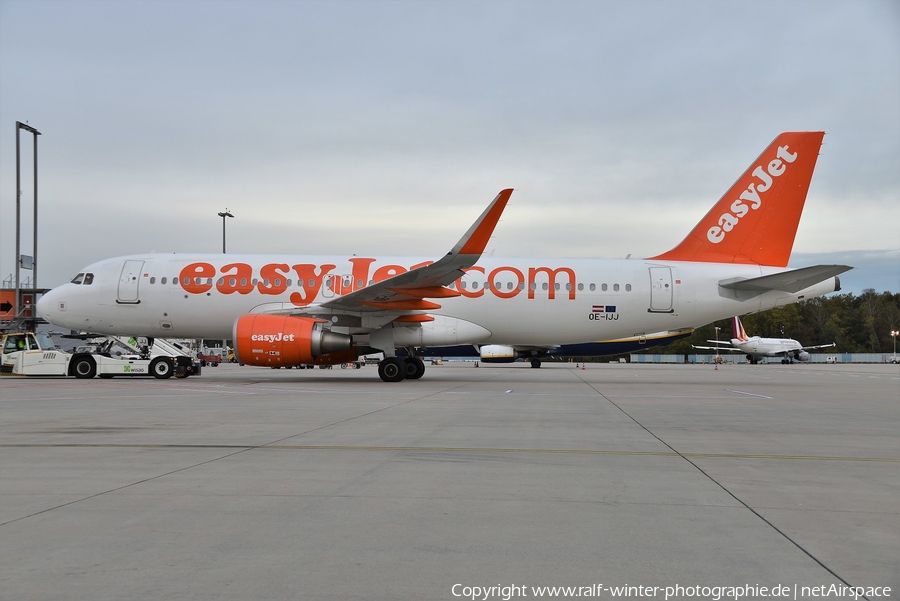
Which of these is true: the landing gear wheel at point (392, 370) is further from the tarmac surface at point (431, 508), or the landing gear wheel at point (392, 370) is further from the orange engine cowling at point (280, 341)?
the tarmac surface at point (431, 508)

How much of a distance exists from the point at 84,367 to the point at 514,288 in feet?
44.3

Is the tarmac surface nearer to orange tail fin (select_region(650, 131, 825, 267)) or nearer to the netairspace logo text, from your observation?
the netairspace logo text

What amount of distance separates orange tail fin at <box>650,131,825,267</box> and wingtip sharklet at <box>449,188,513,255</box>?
28.3ft

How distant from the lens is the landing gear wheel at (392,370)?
63.6ft

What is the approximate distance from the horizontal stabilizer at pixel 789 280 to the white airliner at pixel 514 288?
2.4 inches

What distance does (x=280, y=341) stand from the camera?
687 inches

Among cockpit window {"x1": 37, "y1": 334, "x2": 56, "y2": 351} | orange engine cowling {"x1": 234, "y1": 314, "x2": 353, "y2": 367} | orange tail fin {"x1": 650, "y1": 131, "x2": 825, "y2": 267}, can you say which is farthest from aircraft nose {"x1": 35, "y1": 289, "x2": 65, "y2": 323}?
orange tail fin {"x1": 650, "y1": 131, "x2": 825, "y2": 267}

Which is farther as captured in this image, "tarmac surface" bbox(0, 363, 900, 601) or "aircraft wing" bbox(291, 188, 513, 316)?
"aircraft wing" bbox(291, 188, 513, 316)

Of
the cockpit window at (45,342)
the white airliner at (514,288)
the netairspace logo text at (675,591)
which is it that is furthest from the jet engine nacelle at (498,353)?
the netairspace logo text at (675,591)

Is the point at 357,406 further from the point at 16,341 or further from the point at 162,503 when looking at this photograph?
the point at 16,341

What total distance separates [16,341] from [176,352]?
254 inches

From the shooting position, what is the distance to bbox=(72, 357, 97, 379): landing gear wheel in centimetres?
2084

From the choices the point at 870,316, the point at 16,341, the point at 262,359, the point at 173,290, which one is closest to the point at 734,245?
the point at 262,359

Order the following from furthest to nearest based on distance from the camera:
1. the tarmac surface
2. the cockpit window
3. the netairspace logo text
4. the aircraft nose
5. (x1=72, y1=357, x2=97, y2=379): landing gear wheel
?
the cockpit window → the aircraft nose → (x1=72, y1=357, x2=97, y2=379): landing gear wheel → the tarmac surface → the netairspace logo text
